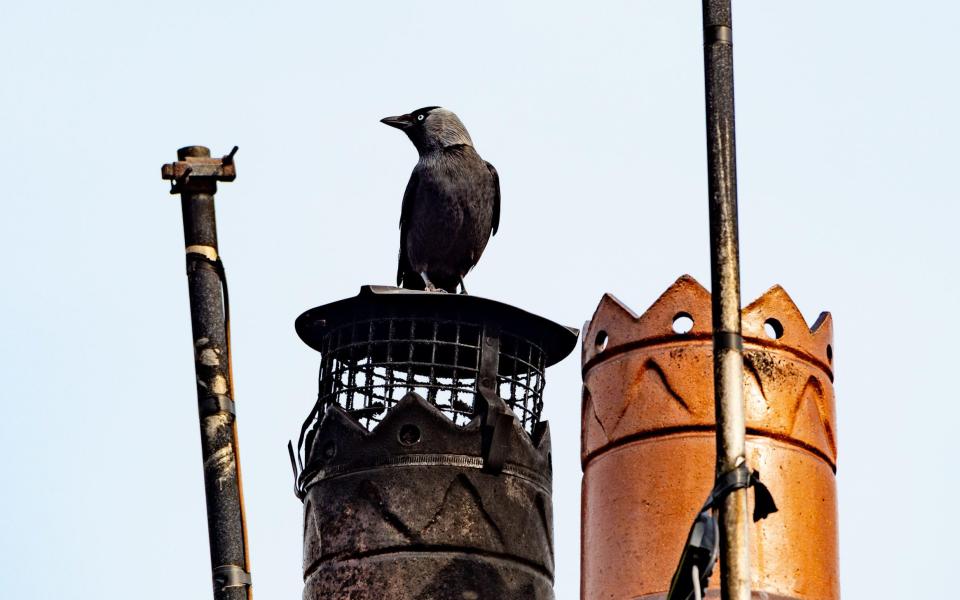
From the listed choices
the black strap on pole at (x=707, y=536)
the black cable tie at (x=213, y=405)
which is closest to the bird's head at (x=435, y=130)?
the black cable tie at (x=213, y=405)

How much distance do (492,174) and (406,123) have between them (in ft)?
2.03

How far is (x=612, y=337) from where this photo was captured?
10.5 meters

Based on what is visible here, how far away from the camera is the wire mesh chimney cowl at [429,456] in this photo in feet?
33.8

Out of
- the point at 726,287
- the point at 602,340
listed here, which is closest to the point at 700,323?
the point at 602,340

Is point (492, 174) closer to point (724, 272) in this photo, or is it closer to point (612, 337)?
point (612, 337)

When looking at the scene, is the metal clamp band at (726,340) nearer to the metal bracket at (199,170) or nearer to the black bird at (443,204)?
the metal bracket at (199,170)

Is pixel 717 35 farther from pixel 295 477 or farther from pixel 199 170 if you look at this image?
pixel 295 477

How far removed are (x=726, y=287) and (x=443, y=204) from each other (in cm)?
566

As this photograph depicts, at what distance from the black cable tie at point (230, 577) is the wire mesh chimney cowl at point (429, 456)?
11.7 feet

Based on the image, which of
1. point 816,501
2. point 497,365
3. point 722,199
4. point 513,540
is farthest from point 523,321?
point 722,199

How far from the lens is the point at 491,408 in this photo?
34.6 ft

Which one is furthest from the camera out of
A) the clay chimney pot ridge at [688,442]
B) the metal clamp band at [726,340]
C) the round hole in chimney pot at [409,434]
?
the round hole in chimney pot at [409,434]

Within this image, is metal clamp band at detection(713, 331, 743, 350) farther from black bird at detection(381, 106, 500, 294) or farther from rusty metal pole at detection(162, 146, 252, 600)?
black bird at detection(381, 106, 500, 294)

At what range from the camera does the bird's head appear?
12.4 m
